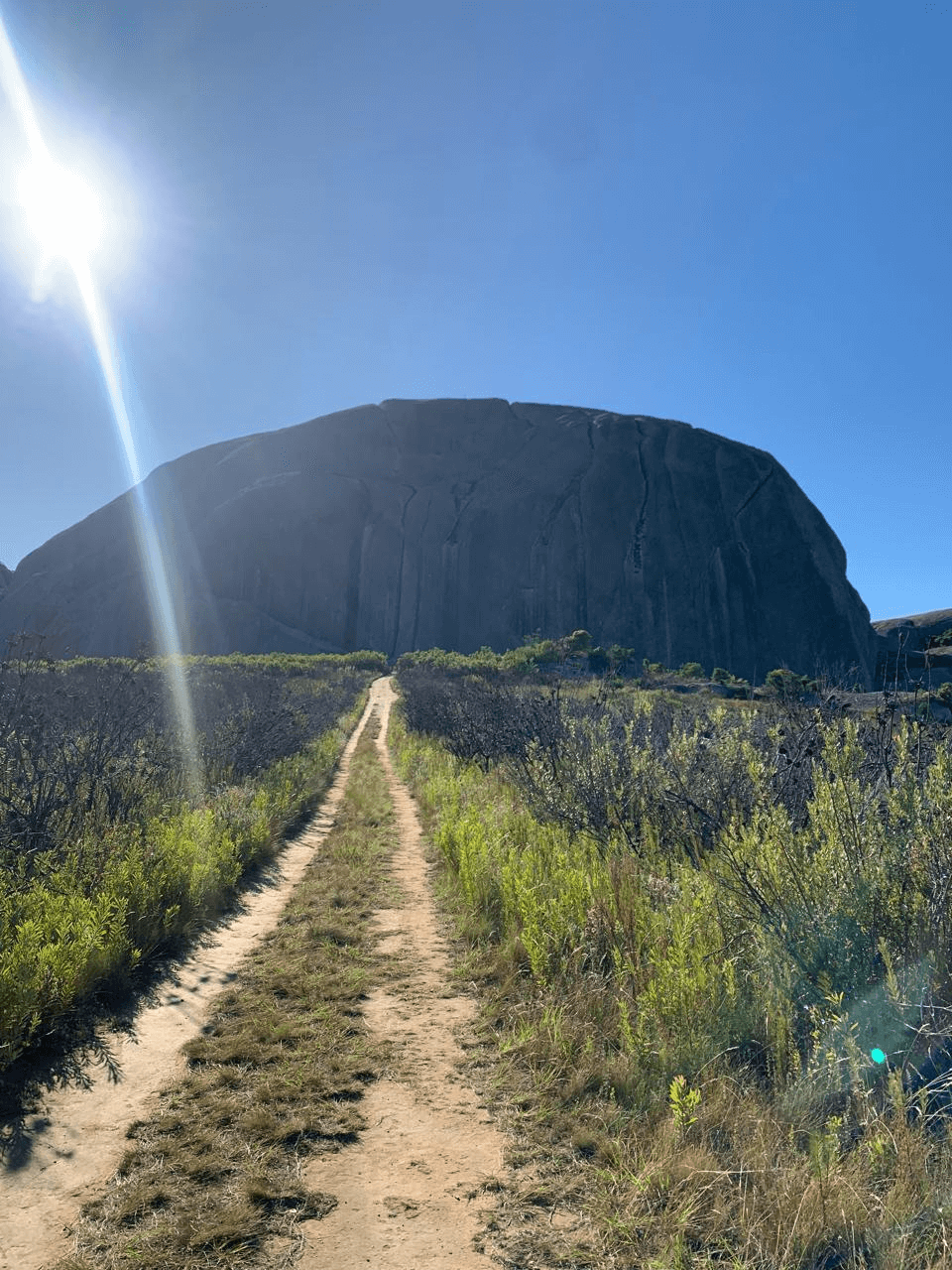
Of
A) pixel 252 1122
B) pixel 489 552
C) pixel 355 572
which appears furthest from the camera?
pixel 355 572

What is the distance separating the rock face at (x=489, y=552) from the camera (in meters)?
62.0

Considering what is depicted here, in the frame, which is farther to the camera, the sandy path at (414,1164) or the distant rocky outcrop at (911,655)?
the distant rocky outcrop at (911,655)

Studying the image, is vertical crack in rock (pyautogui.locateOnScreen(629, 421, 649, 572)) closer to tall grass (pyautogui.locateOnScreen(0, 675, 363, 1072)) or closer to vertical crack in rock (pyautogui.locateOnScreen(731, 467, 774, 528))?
vertical crack in rock (pyautogui.locateOnScreen(731, 467, 774, 528))

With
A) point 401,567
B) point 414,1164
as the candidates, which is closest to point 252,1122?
point 414,1164

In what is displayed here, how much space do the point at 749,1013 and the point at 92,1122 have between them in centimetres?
323

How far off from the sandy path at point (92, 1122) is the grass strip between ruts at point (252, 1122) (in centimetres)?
10

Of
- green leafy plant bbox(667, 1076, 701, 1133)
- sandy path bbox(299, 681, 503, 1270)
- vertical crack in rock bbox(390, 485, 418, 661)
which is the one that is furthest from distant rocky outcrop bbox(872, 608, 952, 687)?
vertical crack in rock bbox(390, 485, 418, 661)

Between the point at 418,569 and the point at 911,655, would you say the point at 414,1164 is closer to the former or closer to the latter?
the point at 911,655

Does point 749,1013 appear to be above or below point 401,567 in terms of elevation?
below

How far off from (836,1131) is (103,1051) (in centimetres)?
376

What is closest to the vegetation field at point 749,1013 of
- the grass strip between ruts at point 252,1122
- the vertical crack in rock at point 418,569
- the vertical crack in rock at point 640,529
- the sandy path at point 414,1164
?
the sandy path at point 414,1164

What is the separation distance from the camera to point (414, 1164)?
3121 mm

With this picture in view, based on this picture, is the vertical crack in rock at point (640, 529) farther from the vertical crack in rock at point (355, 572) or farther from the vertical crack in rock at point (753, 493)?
the vertical crack in rock at point (355, 572)

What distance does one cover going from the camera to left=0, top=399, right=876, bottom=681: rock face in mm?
62031
